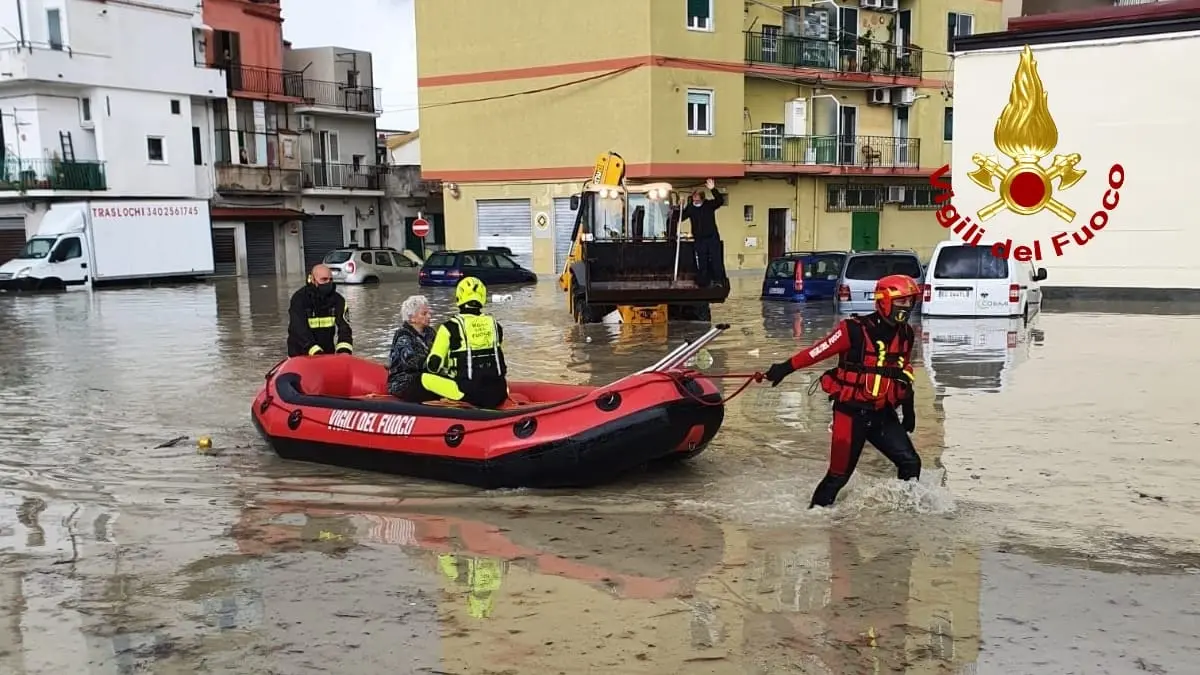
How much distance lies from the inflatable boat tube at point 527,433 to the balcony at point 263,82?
1418 inches

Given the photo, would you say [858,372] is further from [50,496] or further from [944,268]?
[944,268]

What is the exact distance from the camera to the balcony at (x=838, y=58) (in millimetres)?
35594

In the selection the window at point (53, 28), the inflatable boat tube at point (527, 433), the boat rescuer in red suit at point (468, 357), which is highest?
the window at point (53, 28)

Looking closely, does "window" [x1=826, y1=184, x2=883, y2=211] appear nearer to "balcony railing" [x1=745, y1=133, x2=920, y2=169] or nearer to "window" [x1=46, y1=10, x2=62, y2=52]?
"balcony railing" [x1=745, y1=133, x2=920, y2=169]

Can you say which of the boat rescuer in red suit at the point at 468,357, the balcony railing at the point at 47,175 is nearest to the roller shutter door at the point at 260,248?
the balcony railing at the point at 47,175

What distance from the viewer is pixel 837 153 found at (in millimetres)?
37906

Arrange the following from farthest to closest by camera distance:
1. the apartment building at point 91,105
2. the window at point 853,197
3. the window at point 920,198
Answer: the window at point 920,198, the window at point 853,197, the apartment building at point 91,105

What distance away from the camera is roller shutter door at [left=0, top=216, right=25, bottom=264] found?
35.3m

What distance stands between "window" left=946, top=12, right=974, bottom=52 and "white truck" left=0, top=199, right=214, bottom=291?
2810 centimetres

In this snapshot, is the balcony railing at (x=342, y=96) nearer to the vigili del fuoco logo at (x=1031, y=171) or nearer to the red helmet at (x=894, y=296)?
the vigili del fuoco logo at (x=1031, y=171)

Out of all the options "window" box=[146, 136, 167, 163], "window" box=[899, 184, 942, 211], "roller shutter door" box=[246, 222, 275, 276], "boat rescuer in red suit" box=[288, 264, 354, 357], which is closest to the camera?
"boat rescuer in red suit" box=[288, 264, 354, 357]

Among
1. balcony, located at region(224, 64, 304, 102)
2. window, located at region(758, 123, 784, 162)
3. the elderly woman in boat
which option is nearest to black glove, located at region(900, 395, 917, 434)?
the elderly woman in boat

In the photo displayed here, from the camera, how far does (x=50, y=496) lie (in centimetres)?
775

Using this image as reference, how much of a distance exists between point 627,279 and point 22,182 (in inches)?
1003
